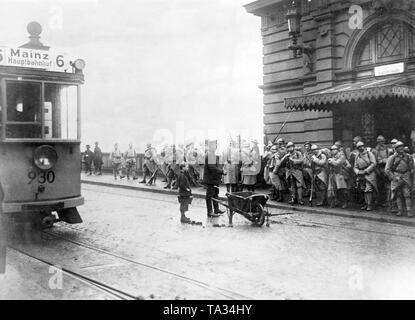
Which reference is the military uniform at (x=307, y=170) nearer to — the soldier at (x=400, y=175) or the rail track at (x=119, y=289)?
the soldier at (x=400, y=175)

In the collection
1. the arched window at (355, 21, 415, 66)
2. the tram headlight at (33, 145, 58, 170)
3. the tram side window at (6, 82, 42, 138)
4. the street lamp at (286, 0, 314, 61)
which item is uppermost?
the street lamp at (286, 0, 314, 61)

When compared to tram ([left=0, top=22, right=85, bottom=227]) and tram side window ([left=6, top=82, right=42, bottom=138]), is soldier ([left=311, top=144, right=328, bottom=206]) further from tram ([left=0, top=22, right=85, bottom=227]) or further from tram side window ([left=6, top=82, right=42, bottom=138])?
tram side window ([left=6, top=82, right=42, bottom=138])

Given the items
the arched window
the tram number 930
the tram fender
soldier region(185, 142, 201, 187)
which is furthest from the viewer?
soldier region(185, 142, 201, 187)

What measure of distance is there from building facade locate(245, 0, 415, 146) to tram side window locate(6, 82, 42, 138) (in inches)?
364

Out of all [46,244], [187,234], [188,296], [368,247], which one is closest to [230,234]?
[187,234]

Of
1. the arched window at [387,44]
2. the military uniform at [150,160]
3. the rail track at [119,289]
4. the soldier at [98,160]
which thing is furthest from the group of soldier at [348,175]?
the soldier at [98,160]

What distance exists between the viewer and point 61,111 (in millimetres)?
9680

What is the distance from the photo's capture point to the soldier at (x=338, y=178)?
1346 centimetres

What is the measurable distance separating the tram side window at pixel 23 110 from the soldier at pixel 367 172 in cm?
818

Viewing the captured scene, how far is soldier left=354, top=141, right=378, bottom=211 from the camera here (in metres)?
12.8

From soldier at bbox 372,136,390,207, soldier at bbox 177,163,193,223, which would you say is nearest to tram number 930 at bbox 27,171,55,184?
soldier at bbox 177,163,193,223

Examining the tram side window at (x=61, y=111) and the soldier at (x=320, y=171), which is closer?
the tram side window at (x=61, y=111)

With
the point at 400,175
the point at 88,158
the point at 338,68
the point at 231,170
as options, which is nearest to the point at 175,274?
the point at 400,175
